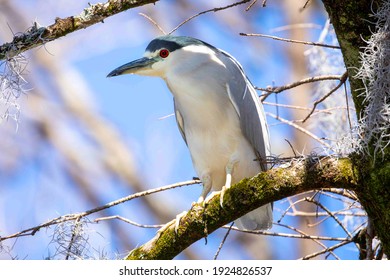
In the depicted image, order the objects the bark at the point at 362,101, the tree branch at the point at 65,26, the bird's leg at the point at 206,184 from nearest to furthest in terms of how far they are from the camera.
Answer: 1. the bark at the point at 362,101
2. the tree branch at the point at 65,26
3. the bird's leg at the point at 206,184

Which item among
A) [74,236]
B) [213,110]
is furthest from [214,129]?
[74,236]

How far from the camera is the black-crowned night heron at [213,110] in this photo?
263 cm

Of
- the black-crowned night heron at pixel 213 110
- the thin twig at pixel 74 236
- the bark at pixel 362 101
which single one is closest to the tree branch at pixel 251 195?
the bark at pixel 362 101

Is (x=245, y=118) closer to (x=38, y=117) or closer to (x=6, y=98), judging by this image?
(x=6, y=98)

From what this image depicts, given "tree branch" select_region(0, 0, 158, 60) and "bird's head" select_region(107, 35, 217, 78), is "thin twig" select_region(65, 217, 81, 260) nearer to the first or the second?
"tree branch" select_region(0, 0, 158, 60)

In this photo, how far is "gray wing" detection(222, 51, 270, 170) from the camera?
8.64 ft

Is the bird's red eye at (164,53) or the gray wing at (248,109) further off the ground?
the bird's red eye at (164,53)

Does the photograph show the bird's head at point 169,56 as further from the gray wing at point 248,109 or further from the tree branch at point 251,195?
the tree branch at point 251,195

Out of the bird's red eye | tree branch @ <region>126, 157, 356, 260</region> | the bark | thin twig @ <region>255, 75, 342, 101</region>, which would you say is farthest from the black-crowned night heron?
the bark

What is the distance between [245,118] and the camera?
8.66 feet

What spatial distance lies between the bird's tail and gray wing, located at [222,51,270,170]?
0.55 feet

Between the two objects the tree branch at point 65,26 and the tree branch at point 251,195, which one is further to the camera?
the tree branch at point 65,26

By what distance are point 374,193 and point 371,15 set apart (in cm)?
44
